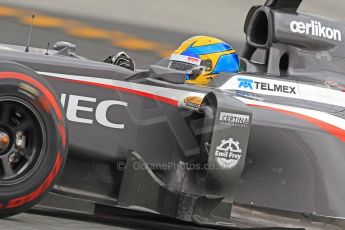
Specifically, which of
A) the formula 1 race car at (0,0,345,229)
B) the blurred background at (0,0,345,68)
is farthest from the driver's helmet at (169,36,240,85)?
the blurred background at (0,0,345,68)

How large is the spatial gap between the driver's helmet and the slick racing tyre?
1.63 metres

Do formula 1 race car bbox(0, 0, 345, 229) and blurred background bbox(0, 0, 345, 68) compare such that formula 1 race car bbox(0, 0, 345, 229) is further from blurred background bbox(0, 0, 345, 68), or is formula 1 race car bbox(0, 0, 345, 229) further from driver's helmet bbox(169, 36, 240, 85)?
blurred background bbox(0, 0, 345, 68)

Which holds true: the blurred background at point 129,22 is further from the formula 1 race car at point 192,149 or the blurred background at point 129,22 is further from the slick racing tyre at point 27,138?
the slick racing tyre at point 27,138

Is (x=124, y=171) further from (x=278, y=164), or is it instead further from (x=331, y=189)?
(x=331, y=189)

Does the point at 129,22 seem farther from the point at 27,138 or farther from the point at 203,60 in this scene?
the point at 27,138

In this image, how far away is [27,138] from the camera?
15.0 feet

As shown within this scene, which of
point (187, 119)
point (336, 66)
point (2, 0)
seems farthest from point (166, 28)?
point (187, 119)

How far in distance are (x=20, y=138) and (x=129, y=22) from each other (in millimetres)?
7332

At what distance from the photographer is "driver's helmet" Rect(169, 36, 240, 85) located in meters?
6.02

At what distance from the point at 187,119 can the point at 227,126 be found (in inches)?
17.1

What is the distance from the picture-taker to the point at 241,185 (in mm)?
5375

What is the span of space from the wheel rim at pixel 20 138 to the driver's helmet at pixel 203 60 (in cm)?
171

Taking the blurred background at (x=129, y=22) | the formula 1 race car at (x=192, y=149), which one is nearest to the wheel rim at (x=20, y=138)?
the formula 1 race car at (x=192, y=149)

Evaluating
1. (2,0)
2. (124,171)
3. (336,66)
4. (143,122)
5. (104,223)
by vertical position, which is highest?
(2,0)
